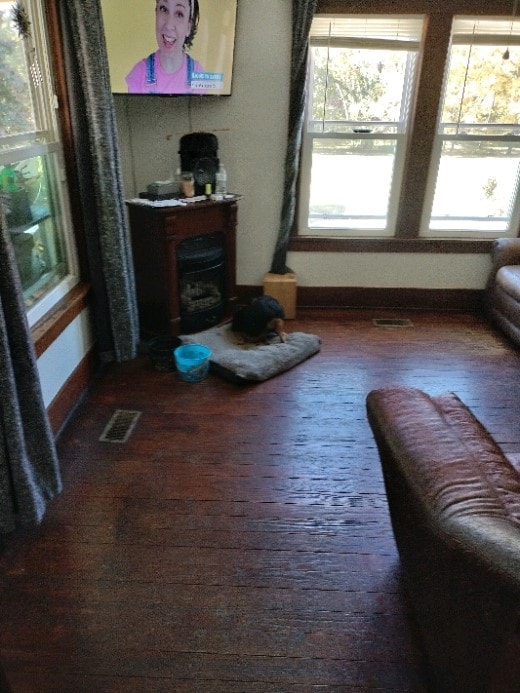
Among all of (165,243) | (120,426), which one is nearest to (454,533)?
(120,426)

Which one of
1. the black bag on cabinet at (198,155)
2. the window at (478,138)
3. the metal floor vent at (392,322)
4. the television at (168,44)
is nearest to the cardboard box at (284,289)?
the metal floor vent at (392,322)

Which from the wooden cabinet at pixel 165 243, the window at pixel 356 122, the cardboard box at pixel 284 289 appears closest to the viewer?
the wooden cabinet at pixel 165 243

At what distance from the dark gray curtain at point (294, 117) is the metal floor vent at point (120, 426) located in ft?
5.78

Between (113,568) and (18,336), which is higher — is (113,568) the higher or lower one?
the lower one

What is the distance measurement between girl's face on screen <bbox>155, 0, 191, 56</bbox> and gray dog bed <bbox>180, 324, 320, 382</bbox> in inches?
69.3

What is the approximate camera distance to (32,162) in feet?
7.95

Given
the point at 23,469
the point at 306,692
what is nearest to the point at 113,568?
the point at 23,469

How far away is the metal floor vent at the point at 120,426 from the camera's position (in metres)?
2.49

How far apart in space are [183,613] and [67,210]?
2.10m

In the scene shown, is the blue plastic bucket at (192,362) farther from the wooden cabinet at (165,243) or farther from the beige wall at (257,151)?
the beige wall at (257,151)

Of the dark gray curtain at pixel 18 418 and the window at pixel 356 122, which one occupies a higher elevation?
the window at pixel 356 122

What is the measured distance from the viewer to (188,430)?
8.39ft

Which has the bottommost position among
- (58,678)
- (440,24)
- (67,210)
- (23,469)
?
(58,678)

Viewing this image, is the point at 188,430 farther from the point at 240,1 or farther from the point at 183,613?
the point at 240,1
